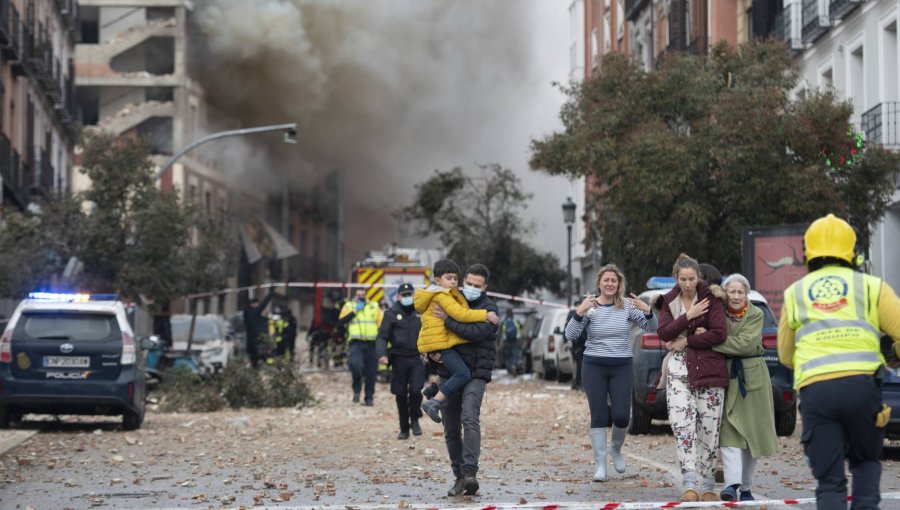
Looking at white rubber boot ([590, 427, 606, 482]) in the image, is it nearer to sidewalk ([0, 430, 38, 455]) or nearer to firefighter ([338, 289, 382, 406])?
sidewalk ([0, 430, 38, 455])

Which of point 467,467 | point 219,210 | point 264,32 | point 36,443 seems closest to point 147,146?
point 264,32

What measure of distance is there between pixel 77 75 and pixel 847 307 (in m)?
49.9

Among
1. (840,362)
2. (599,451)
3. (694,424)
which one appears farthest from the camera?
(599,451)

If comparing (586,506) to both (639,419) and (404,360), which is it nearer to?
(639,419)

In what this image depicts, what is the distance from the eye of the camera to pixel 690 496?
9.78 meters

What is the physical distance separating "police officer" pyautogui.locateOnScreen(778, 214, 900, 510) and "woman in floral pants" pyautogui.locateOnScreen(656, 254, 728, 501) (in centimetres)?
292

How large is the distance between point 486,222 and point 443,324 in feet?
132

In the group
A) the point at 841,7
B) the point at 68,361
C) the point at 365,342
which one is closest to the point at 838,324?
the point at 68,361

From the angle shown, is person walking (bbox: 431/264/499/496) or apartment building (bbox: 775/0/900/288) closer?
person walking (bbox: 431/264/499/496)

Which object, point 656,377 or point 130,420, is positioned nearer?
point 656,377

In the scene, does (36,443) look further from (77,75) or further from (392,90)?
(77,75)

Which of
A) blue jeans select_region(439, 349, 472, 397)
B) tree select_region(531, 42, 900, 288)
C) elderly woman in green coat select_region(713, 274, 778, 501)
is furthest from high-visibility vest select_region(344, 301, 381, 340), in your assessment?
elderly woman in green coat select_region(713, 274, 778, 501)

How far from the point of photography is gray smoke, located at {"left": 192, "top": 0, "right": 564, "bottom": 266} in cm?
3391

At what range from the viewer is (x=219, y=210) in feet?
130
